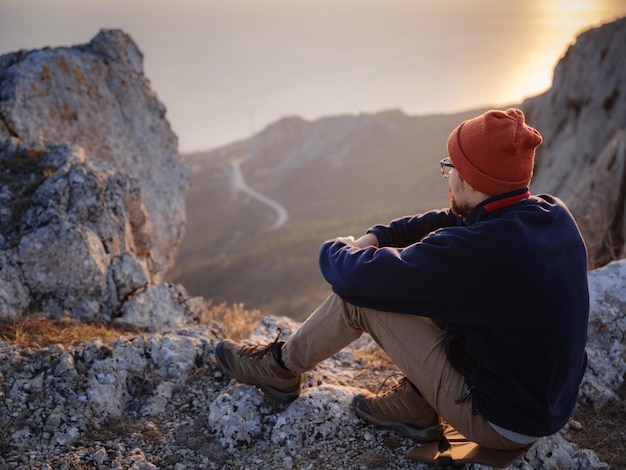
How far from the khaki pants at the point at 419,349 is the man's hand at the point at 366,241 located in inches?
16.9

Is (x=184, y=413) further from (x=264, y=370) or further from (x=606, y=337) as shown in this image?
(x=606, y=337)

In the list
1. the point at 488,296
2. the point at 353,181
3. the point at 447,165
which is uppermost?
the point at 447,165

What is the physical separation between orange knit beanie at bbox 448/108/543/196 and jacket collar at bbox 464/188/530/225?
0.10 feet

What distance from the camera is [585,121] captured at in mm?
13164

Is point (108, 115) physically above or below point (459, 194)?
above

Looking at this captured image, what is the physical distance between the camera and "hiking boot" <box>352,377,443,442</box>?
343cm

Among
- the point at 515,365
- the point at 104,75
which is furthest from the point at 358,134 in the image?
the point at 515,365

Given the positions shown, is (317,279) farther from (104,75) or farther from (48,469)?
(48,469)

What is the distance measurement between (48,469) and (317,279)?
21.8 metres

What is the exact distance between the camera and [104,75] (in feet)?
35.7

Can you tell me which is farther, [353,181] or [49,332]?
[353,181]

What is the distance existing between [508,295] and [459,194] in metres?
0.72

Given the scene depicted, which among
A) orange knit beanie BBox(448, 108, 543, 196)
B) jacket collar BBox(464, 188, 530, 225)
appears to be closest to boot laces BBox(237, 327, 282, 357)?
jacket collar BBox(464, 188, 530, 225)

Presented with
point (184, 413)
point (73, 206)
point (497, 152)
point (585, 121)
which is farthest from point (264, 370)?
point (585, 121)
